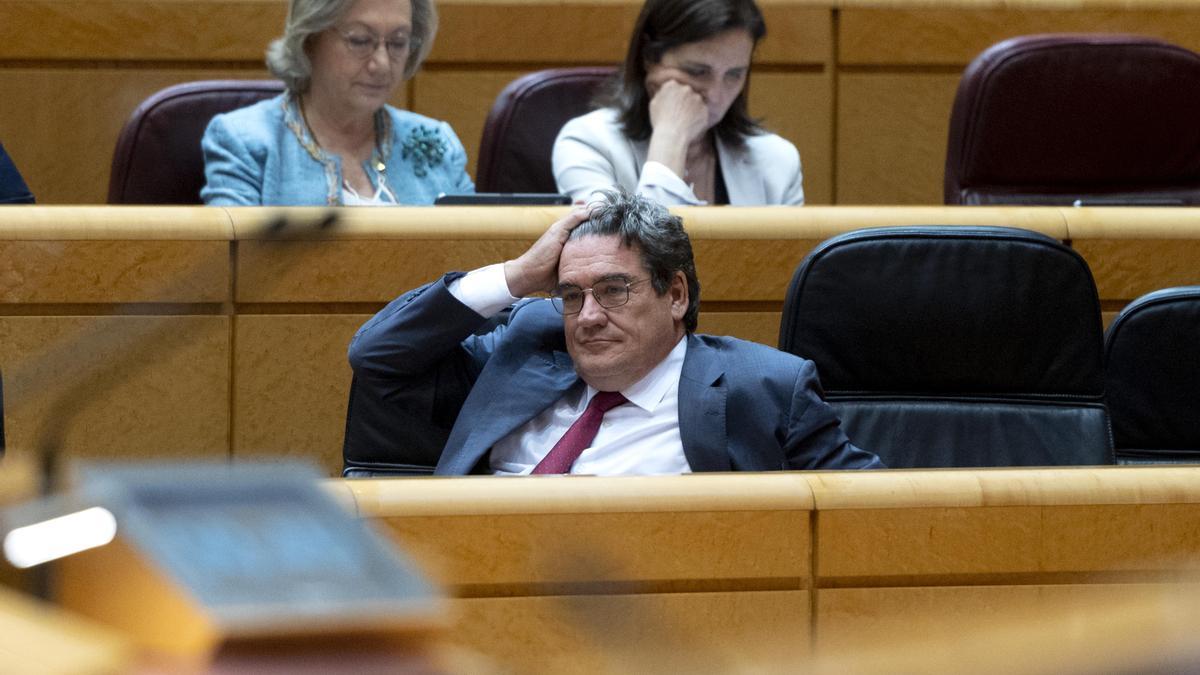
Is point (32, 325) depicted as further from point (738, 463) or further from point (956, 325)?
point (956, 325)

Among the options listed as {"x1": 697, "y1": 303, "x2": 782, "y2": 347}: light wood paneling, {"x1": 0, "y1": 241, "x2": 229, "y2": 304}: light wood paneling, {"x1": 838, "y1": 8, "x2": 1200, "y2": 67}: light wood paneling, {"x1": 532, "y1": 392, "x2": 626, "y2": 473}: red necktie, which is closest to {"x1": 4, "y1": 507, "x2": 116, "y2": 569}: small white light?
{"x1": 532, "y1": 392, "x2": 626, "y2": 473}: red necktie

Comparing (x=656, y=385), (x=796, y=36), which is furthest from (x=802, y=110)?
(x=656, y=385)

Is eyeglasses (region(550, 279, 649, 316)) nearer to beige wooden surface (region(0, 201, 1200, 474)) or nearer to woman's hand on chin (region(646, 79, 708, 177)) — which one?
beige wooden surface (region(0, 201, 1200, 474))

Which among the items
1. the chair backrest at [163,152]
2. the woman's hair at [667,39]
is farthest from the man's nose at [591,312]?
the chair backrest at [163,152]

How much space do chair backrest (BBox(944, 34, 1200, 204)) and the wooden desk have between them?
1093 mm

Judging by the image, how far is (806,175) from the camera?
2.41 meters

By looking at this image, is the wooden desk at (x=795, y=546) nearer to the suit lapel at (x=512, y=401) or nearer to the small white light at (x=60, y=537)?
the suit lapel at (x=512, y=401)

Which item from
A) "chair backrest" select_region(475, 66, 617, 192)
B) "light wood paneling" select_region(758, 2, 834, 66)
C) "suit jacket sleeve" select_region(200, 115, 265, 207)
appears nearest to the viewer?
"suit jacket sleeve" select_region(200, 115, 265, 207)

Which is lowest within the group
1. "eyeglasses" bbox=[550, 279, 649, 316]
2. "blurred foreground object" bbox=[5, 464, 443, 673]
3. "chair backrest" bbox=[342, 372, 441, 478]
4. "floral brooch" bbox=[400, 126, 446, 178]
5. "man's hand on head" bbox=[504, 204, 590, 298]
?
"chair backrest" bbox=[342, 372, 441, 478]

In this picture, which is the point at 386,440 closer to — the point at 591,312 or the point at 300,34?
the point at 591,312

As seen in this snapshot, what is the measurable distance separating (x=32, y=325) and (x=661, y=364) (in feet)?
1.95

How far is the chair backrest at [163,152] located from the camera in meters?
1.95

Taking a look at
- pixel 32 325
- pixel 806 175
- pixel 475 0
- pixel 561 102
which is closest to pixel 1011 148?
pixel 806 175

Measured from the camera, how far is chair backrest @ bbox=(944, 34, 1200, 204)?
2.11 meters
